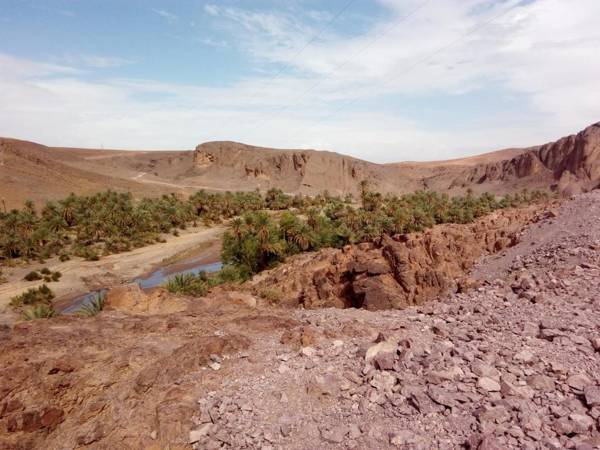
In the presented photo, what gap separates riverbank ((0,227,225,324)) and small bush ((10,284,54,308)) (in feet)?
1.89

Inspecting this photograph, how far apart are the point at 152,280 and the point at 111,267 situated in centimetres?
450

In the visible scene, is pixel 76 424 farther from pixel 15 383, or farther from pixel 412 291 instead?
pixel 412 291

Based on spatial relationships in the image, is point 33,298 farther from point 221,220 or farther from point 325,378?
point 221,220

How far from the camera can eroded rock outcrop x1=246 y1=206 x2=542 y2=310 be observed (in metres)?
14.1

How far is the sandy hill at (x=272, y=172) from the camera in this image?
76.2 m

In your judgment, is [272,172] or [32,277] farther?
[272,172]

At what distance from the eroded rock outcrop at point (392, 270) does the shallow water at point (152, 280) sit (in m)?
15.1

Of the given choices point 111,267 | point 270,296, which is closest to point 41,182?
point 111,267

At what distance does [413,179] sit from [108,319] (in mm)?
130399

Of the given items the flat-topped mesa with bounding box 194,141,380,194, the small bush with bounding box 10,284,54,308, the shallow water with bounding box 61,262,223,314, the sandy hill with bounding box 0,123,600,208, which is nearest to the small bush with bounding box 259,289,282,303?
the shallow water with bounding box 61,262,223,314

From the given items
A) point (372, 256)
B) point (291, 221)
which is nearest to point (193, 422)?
point (372, 256)

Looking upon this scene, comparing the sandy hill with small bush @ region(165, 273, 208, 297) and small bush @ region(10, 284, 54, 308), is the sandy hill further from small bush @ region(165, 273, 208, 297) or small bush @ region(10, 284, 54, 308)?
small bush @ region(165, 273, 208, 297)

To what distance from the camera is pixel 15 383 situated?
275 inches

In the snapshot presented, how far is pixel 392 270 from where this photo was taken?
15258 millimetres
